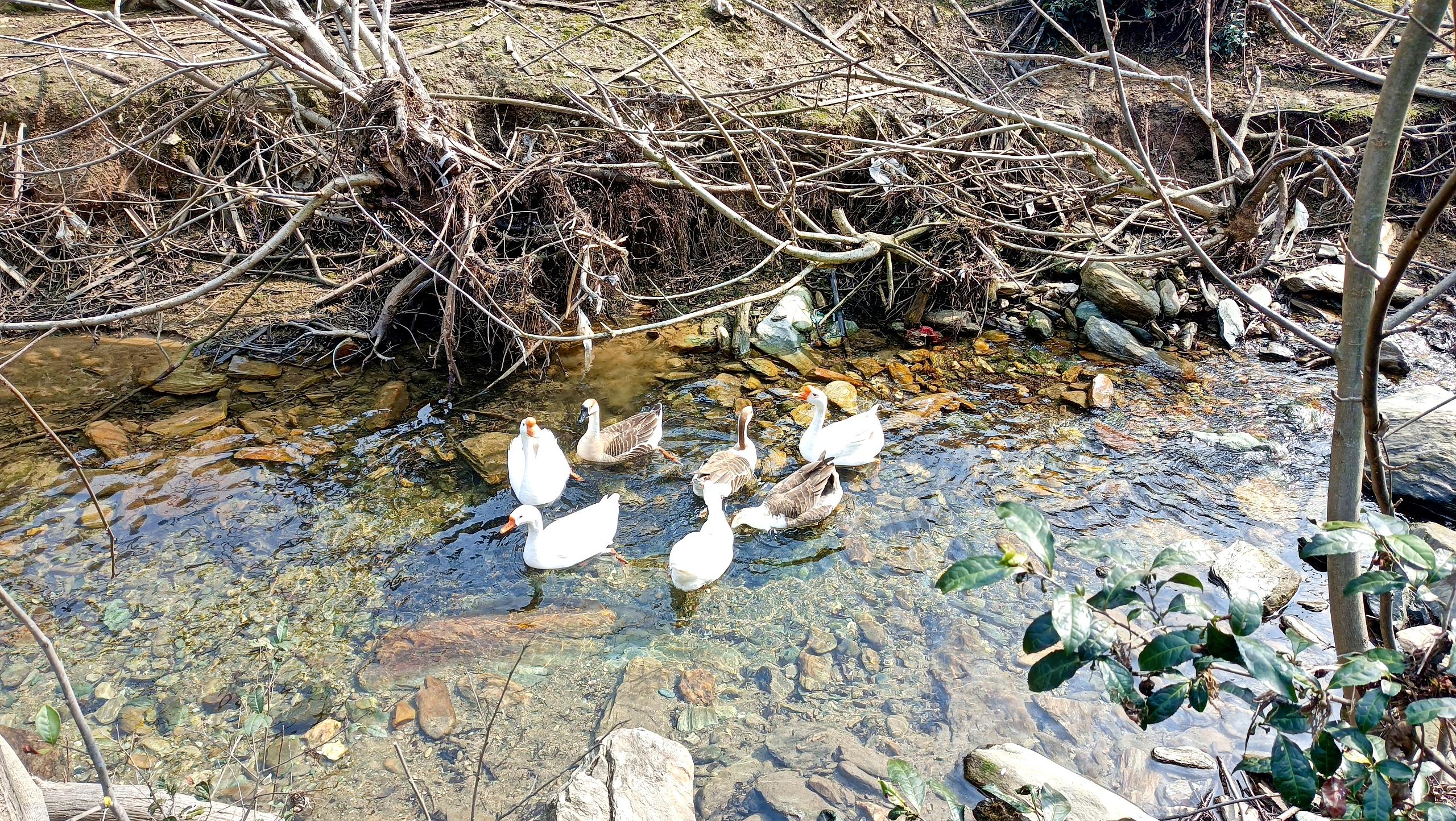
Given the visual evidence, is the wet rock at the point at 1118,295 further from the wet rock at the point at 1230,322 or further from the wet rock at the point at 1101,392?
the wet rock at the point at 1101,392

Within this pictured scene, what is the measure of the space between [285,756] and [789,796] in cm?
242

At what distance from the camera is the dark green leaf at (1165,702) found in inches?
82.1

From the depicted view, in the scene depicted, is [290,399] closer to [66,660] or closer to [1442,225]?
[66,660]

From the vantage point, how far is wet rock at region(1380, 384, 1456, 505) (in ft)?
18.1

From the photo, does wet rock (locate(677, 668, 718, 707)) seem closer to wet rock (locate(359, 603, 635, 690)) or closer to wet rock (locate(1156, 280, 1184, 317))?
wet rock (locate(359, 603, 635, 690))

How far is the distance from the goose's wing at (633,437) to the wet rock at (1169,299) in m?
5.22

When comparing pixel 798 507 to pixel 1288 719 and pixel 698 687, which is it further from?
pixel 1288 719

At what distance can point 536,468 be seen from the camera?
5.74 meters

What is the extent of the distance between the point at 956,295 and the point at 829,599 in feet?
13.7

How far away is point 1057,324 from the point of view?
8.24 m

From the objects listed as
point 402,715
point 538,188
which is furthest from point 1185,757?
point 538,188

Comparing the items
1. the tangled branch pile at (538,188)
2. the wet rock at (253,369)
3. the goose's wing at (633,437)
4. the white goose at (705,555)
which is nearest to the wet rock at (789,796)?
the white goose at (705,555)

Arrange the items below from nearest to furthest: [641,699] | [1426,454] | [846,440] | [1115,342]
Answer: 1. [641,699]
2. [1426,454]
3. [846,440]
4. [1115,342]

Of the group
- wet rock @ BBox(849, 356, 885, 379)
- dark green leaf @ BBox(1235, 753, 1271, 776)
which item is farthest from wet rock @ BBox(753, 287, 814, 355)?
dark green leaf @ BBox(1235, 753, 1271, 776)
